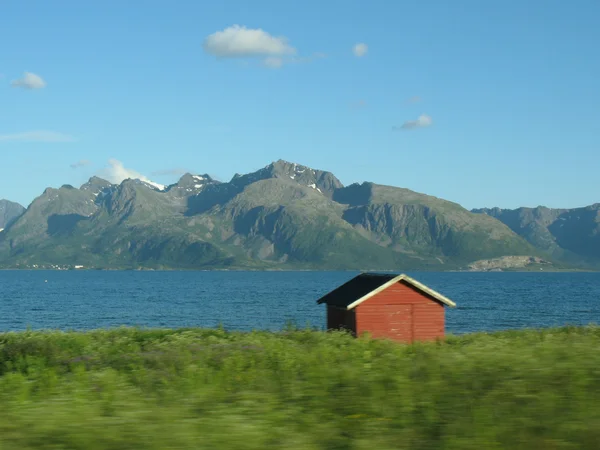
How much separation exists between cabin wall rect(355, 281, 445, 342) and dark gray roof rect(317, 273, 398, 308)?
0.58 m

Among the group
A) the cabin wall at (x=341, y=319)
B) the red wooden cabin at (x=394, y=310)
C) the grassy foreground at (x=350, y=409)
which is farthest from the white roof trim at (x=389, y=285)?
the grassy foreground at (x=350, y=409)

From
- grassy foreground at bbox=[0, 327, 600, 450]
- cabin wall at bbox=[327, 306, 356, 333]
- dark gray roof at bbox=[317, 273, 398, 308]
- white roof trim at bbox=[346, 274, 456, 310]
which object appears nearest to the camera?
grassy foreground at bbox=[0, 327, 600, 450]

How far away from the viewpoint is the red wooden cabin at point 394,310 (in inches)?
1625

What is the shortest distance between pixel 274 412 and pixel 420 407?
215 cm

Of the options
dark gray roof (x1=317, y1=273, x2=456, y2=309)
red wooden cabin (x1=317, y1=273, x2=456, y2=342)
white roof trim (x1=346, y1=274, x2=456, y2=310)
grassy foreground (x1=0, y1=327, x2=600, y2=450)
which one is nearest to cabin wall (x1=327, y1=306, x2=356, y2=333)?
red wooden cabin (x1=317, y1=273, x2=456, y2=342)

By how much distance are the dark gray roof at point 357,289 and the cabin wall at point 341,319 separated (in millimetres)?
530

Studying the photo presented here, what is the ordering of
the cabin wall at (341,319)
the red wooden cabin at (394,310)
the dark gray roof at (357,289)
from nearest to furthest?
the red wooden cabin at (394,310)
the cabin wall at (341,319)
the dark gray roof at (357,289)

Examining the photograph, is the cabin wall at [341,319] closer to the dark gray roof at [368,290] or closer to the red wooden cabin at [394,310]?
the red wooden cabin at [394,310]

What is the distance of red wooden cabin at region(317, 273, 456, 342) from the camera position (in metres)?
41.3

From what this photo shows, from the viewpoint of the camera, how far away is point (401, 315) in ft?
138

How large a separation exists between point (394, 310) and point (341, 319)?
11.6ft

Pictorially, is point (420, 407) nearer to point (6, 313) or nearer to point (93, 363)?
point (93, 363)

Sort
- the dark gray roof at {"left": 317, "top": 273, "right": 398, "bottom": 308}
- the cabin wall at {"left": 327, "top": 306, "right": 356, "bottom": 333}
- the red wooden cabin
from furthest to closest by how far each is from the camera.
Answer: the dark gray roof at {"left": 317, "top": 273, "right": 398, "bottom": 308}, the cabin wall at {"left": 327, "top": 306, "right": 356, "bottom": 333}, the red wooden cabin

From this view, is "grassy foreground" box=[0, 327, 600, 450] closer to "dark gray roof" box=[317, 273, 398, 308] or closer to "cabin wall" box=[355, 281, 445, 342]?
"cabin wall" box=[355, 281, 445, 342]
